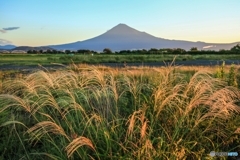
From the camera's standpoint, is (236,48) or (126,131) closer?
(126,131)

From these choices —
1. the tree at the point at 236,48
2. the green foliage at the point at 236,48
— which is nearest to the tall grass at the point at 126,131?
the green foliage at the point at 236,48

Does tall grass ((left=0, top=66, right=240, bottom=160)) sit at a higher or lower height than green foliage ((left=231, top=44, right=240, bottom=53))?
higher

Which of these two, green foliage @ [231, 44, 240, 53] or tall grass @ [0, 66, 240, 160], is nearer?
tall grass @ [0, 66, 240, 160]

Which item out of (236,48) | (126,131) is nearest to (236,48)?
(236,48)

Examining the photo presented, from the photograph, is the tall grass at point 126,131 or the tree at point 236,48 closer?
the tall grass at point 126,131

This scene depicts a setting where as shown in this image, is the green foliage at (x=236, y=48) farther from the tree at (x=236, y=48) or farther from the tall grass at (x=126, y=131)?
the tall grass at (x=126, y=131)

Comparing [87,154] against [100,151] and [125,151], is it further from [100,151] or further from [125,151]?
[125,151]

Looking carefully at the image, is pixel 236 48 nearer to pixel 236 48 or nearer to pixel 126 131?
pixel 236 48

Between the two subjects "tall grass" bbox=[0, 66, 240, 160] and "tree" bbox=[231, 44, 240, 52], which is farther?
"tree" bbox=[231, 44, 240, 52]

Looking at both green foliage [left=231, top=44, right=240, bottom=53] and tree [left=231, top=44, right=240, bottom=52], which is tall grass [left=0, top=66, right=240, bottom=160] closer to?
Result: green foliage [left=231, top=44, right=240, bottom=53]

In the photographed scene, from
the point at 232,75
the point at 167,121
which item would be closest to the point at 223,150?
the point at 167,121

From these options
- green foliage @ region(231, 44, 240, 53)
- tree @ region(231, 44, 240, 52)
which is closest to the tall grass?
green foliage @ region(231, 44, 240, 53)

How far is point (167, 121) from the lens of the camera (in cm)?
545

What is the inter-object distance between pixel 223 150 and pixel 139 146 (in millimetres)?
1760
